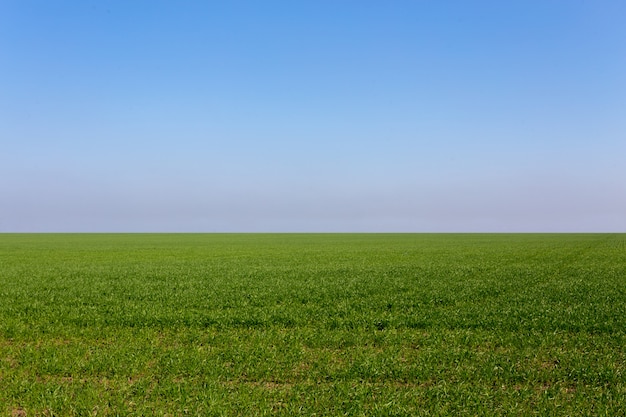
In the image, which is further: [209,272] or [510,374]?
[209,272]

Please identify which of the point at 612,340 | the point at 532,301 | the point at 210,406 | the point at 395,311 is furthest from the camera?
the point at 532,301

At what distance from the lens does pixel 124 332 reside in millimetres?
12695

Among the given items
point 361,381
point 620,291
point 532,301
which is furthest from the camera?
point 620,291

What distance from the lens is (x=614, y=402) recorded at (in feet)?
26.3

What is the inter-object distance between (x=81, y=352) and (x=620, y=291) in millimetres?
19452

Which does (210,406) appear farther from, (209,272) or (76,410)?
(209,272)

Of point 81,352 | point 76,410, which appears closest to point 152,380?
point 76,410

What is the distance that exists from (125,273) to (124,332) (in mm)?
15317

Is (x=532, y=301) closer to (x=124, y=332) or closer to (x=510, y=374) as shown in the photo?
(x=510, y=374)

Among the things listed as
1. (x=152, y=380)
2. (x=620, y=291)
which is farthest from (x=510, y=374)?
(x=620, y=291)

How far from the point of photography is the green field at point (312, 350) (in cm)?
799

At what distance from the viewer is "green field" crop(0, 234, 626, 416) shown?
26.2 ft

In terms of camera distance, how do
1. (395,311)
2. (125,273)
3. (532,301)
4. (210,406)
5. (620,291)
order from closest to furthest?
(210,406) → (395,311) → (532,301) → (620,291) → (125,273)

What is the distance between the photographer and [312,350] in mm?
10945
